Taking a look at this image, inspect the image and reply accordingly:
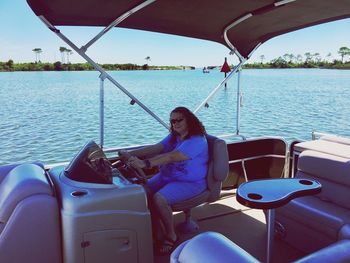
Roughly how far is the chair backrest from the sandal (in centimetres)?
44

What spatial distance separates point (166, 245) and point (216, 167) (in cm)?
66

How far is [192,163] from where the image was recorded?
258 centimetres

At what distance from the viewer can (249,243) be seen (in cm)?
262

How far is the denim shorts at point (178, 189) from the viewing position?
2471mm

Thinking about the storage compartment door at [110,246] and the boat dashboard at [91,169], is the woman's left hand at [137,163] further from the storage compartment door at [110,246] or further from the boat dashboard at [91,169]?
the storage compartment door at [110,246]

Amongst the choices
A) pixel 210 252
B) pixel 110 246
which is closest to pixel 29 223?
pixel 110 246

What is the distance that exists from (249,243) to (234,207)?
2.14ft

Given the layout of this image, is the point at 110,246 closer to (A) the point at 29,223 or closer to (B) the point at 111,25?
(A) the point at 29,223

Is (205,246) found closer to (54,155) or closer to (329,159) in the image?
(329,159)

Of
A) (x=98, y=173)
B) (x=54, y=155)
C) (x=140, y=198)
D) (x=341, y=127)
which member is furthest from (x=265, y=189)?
(x=341, y=127)

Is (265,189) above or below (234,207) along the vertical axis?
above

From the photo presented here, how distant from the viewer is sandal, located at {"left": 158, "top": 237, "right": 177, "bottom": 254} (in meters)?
2.42

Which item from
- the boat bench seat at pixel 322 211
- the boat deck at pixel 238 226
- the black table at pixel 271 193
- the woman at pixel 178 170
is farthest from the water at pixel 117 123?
the black table at pixel 271 193

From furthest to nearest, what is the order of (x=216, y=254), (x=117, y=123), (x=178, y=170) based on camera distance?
(x=117, y=123)
(x=178, y=170)
(x=216, y=254)
